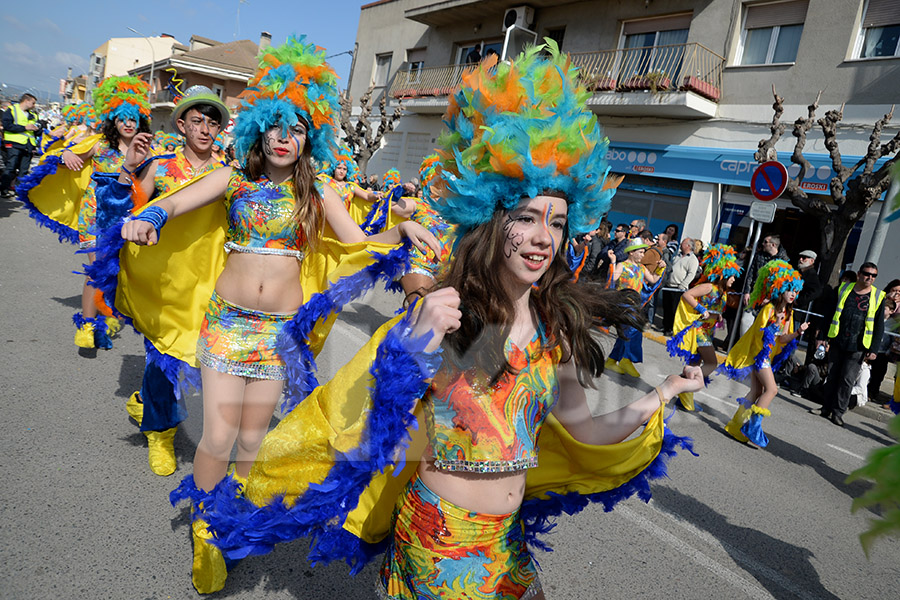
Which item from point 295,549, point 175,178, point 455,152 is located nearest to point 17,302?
point 175,178

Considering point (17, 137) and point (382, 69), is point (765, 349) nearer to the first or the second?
point (17, 137)

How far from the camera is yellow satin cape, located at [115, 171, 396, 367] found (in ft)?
10.4

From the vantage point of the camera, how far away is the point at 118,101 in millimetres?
5539

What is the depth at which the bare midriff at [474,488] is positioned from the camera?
5.48ft

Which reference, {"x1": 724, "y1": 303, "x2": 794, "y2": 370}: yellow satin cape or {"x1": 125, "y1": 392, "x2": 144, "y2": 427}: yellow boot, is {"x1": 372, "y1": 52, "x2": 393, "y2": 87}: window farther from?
{"x1": 125, "y1": 392, "x2": 144, "y2": 427}: yellow boot

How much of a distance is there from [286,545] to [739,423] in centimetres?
456

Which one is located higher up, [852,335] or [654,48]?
[654,48]

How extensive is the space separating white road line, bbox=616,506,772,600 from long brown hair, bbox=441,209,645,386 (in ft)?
7.08

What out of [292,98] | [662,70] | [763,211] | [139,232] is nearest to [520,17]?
[662,70]

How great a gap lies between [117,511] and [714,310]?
578 cm

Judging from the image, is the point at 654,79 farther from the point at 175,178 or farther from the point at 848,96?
the point at 175,178

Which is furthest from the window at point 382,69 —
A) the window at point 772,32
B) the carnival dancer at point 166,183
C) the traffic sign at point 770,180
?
the carnival dancer at point 166,183

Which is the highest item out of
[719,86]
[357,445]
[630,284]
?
[719,86]

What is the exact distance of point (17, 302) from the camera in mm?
6168
